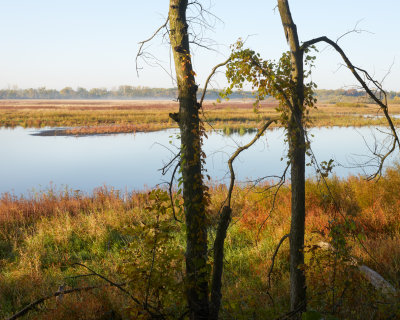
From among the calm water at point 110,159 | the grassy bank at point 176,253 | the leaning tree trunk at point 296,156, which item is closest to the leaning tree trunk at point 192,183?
the grassy bank at point 176,253

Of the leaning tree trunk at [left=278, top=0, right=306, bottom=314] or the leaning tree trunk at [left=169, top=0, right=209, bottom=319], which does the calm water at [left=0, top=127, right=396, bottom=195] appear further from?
the leaning tree trunk at [left=278, top=0, right=306, bottom=314]

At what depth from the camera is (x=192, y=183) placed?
169 inches

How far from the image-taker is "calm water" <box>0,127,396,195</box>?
2241 centimetres

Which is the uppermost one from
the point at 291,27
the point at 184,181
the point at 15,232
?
the point at 291,27

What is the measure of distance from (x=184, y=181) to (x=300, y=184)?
1.40 meters

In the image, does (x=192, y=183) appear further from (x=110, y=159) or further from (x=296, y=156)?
(x=110, y=159)

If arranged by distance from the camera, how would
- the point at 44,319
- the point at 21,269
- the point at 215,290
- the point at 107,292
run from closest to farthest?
1. the point at 215,290
2. the point at 44,319
3. the point at 107,292
4. the point at 21,269

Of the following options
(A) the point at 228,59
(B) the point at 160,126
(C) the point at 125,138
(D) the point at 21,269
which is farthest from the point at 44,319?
(B) the point at 160,126

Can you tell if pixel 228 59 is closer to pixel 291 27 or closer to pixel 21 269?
pixel 291 27

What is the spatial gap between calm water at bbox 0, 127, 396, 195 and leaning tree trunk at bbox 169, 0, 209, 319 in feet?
45.8

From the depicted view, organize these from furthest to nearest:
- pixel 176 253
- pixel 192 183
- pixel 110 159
A: pixel 110 159
pixel 192 183
pixel 176 253

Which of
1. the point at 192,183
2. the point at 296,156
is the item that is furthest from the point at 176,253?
Answer: the point at 296,156

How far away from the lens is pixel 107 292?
5.48m

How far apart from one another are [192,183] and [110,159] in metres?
25.7
